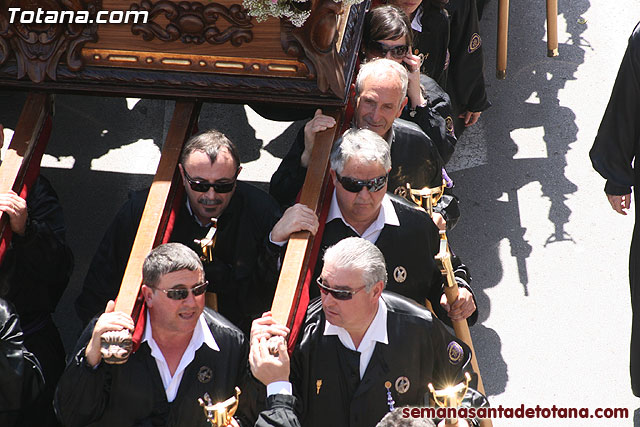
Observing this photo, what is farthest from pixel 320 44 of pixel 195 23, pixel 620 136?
pixel 620 136

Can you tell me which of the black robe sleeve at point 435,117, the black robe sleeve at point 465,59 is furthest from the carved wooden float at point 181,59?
the black robe sleeve at point 465,59

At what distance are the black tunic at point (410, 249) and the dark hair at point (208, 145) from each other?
0.60m

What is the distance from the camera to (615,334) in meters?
6.21

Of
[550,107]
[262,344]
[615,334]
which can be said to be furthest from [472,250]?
[262,344]

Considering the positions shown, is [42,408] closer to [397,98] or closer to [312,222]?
[312,222]

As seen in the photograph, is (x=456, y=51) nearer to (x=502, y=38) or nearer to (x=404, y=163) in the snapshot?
(x=502, y=38)

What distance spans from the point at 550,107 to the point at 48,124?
398 centimetres

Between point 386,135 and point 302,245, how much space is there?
39.0 inches

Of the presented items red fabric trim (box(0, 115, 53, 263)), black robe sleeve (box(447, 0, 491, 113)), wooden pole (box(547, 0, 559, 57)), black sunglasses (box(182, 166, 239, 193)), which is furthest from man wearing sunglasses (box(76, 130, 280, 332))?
wooden pole (box(547, 0, 559, 57))

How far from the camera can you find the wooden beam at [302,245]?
4500mm

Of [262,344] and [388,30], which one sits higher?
[388,30]

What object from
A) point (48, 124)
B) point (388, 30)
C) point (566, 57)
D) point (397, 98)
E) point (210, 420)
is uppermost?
point (566, 57)

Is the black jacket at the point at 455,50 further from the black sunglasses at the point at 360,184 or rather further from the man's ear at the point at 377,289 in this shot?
the man's ear at the point at 377,289

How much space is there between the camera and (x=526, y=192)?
23.8 feet
